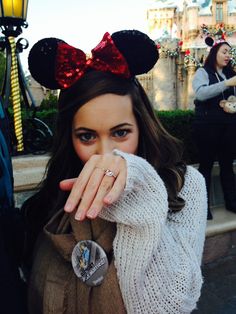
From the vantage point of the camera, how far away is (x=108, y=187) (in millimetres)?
862

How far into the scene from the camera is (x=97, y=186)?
33.4 inches

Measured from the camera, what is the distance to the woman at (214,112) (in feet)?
13.1

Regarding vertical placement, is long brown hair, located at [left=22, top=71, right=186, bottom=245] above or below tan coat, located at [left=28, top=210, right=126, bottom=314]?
above

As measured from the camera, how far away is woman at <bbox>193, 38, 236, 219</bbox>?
401 cm

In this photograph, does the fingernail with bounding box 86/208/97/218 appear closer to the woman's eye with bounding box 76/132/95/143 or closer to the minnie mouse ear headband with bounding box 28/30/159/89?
the woman's eye with bounding box 76/132/95/143

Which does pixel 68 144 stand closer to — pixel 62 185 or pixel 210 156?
pixel 62 185

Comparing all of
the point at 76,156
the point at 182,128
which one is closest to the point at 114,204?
the point at 76,156

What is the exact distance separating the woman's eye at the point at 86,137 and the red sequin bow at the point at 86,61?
20 centimetres

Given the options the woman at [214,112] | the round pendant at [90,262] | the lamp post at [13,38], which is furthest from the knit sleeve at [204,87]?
the round pendant at [90,262]

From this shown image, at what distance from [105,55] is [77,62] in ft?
0.37

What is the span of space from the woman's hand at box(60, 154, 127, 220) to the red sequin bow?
553 mm

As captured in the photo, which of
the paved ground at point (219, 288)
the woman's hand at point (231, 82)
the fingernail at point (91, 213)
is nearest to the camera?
the fingernail at point (91, 213)

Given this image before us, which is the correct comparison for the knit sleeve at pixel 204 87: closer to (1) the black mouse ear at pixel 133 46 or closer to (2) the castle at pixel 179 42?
(1) the black mouse ear at pixel 133 46

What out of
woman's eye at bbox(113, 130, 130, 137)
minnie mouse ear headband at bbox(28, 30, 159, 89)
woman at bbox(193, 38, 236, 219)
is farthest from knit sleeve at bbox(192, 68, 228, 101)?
woman's eye at bbox(113, 130, 130, 137)
